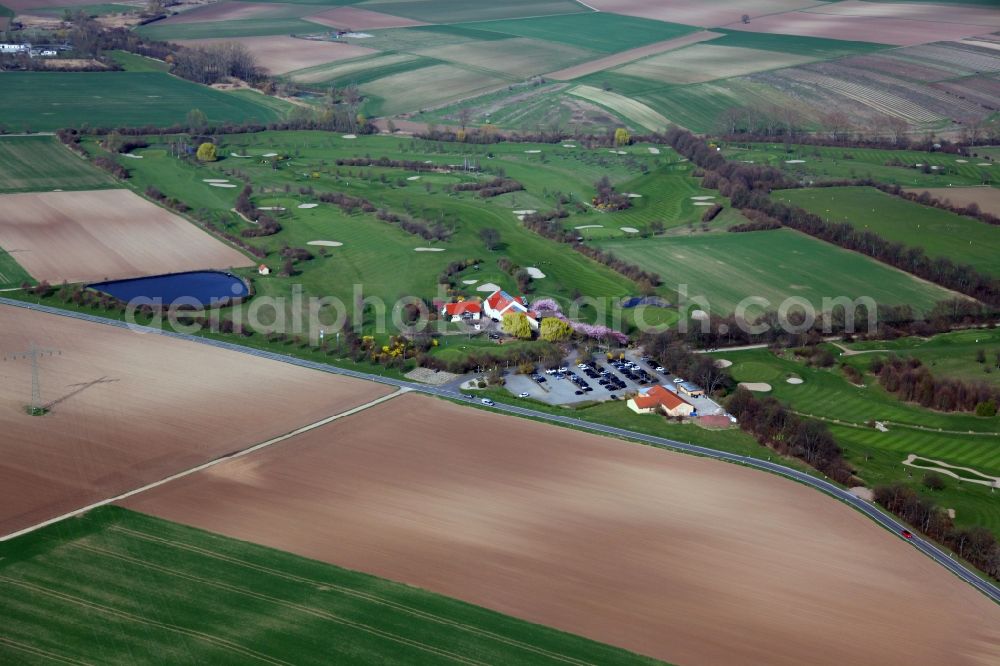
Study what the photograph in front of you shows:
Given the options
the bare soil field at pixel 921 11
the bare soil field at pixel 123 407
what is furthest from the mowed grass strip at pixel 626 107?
the bare soil field at pixel 123 407

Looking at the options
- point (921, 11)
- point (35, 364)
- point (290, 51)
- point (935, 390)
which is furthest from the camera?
point (921, 11)

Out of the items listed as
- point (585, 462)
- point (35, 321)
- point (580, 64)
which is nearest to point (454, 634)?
→ point (585, 462)

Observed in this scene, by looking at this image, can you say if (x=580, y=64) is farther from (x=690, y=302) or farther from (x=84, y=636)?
(x=84, y=636)

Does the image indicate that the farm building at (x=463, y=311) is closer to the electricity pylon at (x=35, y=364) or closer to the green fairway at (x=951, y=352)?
the green fairway at (x=951, y=352)

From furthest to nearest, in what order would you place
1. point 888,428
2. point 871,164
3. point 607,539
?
point 871,164
point 888,428
point 607,539

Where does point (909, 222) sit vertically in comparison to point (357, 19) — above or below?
below

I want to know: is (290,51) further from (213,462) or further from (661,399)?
(213,462)

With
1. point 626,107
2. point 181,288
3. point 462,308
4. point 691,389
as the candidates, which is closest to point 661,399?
point 691,389
